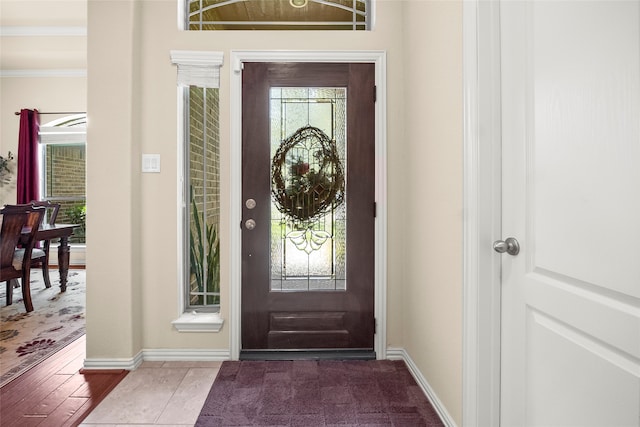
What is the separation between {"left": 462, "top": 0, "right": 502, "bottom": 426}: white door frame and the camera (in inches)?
52.6

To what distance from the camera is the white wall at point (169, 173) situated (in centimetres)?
188

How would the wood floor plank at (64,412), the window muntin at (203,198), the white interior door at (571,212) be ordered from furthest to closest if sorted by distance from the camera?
the window muntin at (203,198), the wood floor plank at (64,412), the white interior door at (571,212)

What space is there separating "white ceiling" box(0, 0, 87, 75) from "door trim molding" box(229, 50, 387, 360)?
A: 279 centimetres

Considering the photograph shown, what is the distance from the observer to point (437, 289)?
1779mm

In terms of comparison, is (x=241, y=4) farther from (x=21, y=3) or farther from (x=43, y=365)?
(x=21, y=3)

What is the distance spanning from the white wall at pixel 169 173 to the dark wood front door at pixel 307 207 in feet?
0.51

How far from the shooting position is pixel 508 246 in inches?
50.2

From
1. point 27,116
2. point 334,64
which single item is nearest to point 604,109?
point 334,64

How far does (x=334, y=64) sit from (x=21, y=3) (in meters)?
3.73

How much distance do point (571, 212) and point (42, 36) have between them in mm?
5728

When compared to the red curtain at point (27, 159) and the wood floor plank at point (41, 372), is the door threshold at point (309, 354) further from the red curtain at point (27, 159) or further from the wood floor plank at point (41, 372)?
the red curtain at point (27, 159)

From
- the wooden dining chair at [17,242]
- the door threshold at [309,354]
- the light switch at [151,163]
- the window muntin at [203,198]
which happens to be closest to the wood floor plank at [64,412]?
the window muntin at [203,198]

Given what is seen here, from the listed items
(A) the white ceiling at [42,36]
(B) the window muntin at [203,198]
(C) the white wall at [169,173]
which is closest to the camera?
(C) the white wall at [169,173]

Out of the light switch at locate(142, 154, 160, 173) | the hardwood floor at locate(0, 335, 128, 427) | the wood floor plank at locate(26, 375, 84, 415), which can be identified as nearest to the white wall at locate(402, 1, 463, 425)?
the light switch at locate(142, 154, 160, 173)
